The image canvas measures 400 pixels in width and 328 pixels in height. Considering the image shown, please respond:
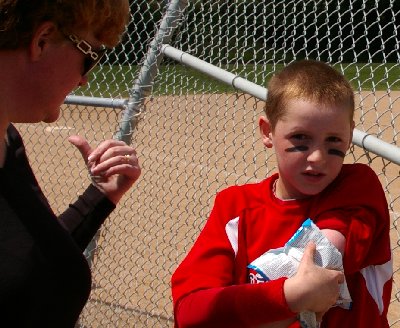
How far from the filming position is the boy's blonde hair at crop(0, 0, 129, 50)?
1.75 m

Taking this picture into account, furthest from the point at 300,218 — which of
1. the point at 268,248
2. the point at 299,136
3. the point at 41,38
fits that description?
the point at 41,38

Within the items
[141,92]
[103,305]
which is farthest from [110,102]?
[103,305]

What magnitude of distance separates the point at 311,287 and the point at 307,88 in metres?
0.62

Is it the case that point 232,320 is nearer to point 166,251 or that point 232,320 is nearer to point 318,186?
point 318,186

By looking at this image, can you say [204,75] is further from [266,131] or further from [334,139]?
[334,139]

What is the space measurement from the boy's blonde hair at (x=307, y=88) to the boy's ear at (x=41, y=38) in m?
0.80

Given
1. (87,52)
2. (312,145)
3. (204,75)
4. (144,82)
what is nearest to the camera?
(87,52)

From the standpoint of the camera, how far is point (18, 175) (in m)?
1.95

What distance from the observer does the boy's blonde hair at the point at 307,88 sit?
2.30 m

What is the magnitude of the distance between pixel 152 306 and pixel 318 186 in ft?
11.6

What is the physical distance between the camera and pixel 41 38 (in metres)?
1.81

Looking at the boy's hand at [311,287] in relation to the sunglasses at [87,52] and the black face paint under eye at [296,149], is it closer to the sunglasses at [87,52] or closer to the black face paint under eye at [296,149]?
the black face paint under eye at [296,149]

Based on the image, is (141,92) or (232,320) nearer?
(232,320)

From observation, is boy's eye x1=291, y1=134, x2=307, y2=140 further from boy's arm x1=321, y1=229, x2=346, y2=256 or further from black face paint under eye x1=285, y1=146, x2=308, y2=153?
boy's arm x1=321, y1=229, x2=346, y2=256
